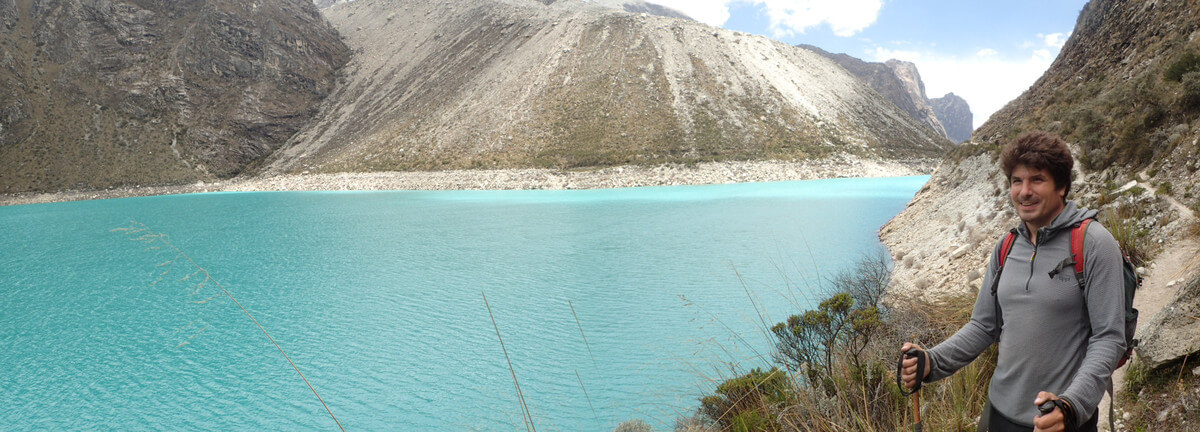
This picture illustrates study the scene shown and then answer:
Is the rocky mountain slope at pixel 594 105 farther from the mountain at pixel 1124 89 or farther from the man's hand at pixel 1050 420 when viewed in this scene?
the man's hand at pixel 1050 420

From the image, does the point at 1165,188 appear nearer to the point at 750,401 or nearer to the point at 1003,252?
the point at 750,401

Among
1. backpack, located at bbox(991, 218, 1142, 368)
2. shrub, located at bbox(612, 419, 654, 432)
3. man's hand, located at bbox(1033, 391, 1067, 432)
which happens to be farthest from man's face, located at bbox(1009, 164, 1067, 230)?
shrub, located at bbox(612, 419, 654, 432)

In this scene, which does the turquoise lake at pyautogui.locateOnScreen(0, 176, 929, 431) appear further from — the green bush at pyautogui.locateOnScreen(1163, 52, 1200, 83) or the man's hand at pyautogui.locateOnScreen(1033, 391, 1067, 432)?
the green bush at pyautogui.locateOnScreen(1163, 52, 1200, 83)

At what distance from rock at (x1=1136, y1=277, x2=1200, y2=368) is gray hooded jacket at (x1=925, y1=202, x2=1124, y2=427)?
61.3 inches

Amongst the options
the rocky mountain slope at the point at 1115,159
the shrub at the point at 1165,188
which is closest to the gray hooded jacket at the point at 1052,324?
the rocky mountain slope at the point at 1115,159

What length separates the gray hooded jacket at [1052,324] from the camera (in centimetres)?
188

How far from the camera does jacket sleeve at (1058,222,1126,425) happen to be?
1.86m

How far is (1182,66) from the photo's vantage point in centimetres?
725

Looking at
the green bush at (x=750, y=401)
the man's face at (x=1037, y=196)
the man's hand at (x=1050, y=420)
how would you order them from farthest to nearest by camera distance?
the green bush at (x=750, y=401), the man's face at (x=1037, y=196), the man's hand at (x=1050, y=420)

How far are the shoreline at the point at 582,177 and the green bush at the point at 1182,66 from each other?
4119cm

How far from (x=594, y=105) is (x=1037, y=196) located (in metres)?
60.5

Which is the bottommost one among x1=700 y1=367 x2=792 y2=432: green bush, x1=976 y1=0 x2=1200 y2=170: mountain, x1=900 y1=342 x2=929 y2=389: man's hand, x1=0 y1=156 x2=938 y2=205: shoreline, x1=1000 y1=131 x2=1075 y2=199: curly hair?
x1=0 y1=156 x2=938 y2=205: shoreline

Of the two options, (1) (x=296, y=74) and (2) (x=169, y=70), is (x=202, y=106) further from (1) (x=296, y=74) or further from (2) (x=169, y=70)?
(1) (x=296, y=74)

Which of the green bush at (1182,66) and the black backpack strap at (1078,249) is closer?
the black backpack strap at (1078,249)
